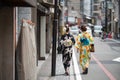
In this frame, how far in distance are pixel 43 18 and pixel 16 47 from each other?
12.1 m

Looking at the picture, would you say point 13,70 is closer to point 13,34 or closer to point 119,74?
point 13,34

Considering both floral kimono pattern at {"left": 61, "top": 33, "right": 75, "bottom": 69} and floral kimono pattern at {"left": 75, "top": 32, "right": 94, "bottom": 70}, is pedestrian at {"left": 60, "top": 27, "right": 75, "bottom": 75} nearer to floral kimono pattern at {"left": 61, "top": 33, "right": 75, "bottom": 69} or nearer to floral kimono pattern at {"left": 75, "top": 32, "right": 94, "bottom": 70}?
floral kimono pattern at {"left": 61, "top": 33, "right": 75, "bottom": 69}

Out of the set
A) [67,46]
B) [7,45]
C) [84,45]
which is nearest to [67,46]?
[67,46]

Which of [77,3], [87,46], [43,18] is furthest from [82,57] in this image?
[77,3]

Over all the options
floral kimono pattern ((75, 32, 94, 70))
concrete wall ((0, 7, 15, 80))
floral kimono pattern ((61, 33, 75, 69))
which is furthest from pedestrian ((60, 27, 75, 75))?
concrete wall ((0, 7, 15, 80))

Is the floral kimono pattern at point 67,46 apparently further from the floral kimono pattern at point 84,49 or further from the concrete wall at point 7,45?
the concrete wall at point 7,45

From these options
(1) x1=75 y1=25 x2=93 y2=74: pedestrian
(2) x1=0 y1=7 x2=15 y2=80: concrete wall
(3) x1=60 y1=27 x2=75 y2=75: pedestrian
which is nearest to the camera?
(2) x1=0 y1=7 x2=15 y2=80: concrete wall

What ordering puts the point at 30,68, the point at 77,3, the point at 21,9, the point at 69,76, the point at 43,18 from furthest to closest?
the point at 77,3, the point at 43,18, the point at 69,76, the point at 21,9, the point at 30,68

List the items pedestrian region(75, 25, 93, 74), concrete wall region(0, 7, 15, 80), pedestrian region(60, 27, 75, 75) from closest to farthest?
concrete wall region(0, 7, 15, 80) → pedestrian region(60, 27, 75, 75) → pedestrian region(75, 25, 93, 74)

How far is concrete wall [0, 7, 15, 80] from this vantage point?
11758mm

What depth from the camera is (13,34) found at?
11.9 metres

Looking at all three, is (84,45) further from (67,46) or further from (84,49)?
(67,46)

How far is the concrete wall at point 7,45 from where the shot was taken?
463 inches

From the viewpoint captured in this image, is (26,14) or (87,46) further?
(87,46)
